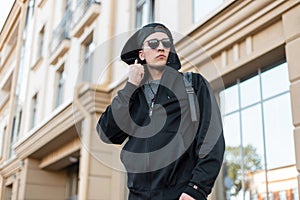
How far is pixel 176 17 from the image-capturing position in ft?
22.0

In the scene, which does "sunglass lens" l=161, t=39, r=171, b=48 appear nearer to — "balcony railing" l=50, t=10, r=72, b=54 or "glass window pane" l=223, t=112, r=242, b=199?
"glass window pane" l=223, t=112, r=242, b=199

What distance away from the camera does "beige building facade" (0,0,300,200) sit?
289 centimetres

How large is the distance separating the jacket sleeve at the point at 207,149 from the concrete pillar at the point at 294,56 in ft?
8.27

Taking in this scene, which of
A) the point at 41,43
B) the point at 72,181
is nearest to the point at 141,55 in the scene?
the point at 72,181

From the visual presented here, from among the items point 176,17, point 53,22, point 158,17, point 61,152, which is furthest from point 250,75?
point 53,22

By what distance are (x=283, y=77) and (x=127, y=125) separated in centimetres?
312

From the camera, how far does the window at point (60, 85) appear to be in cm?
1158

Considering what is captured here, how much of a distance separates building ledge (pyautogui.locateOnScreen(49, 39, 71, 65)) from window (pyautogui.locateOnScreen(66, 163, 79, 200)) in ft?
8.85

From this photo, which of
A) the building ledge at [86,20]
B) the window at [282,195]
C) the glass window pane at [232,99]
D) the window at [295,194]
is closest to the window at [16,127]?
the building ledge at [86,20]

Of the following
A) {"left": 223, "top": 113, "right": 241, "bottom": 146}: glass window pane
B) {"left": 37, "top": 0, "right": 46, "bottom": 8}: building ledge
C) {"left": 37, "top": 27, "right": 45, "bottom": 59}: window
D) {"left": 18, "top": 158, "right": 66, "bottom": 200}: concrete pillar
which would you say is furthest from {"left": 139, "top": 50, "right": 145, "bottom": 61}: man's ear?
{"left": 37, "top": 0, "right": 46, "bottom": 8}: building ledge

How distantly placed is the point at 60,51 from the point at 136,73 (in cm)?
997

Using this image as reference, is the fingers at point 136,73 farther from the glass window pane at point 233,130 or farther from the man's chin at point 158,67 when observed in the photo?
the glass window pane at point 233,130

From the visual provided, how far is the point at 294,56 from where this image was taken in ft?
14.0

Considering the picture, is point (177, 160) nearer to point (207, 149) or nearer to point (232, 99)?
point (207, 149)
